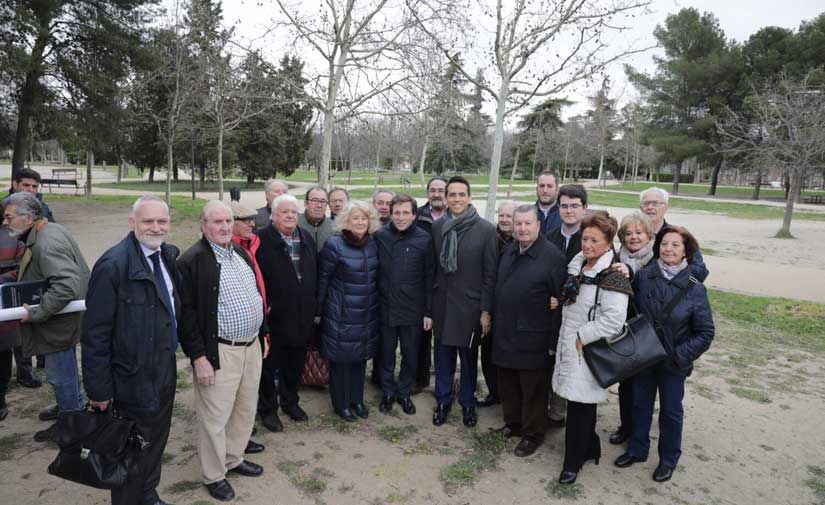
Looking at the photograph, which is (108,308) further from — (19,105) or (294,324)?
(19,105)

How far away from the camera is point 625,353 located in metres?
3.27

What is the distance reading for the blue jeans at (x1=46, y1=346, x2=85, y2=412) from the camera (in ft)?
12.5

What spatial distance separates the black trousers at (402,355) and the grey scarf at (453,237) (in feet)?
2.24

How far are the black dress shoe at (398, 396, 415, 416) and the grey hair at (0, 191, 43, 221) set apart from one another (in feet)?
10.9

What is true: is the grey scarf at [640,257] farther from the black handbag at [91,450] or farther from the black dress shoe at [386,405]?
the black handbag at [91,450]

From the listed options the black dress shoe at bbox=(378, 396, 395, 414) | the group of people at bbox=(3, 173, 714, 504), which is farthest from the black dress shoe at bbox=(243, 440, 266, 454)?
the black dress shoe at bbox=(378, 396, 395, 414)

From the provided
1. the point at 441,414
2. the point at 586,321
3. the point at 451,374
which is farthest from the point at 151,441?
the point at 586,321

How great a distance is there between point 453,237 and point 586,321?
4.29 ft

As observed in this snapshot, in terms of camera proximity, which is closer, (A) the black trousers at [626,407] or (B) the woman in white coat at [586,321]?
(B) the woman in white coat at [586,321]

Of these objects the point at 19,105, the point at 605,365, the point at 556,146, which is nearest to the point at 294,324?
the point at 605,365

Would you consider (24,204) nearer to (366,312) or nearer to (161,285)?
(161,285)

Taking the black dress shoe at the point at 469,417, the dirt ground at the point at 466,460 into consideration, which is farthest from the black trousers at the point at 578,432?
the black dress shoe at the point at 469,417

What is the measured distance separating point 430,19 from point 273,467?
8373mm

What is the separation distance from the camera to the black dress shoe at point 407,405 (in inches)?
182
